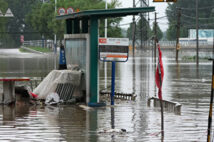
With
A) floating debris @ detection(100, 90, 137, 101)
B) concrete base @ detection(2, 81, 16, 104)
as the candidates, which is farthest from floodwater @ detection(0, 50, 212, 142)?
concrete base @ detection(2, 81, 16, 104)

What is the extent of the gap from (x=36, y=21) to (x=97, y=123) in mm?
92557

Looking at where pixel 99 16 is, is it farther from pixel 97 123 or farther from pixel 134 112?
pixel 97 123

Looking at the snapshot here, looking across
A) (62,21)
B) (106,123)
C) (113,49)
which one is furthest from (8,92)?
(62,21)

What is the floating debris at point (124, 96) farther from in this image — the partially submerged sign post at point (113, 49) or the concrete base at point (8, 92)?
the concrete base at point (8, 92)

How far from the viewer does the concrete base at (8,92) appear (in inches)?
747

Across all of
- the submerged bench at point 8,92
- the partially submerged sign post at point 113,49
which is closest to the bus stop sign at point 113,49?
the partially submerged sign post at point 113,49

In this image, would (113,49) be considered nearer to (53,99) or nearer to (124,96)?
(53,99)

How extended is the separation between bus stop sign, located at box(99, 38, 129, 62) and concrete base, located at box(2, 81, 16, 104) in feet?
10.0

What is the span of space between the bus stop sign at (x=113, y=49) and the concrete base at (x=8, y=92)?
305 centimetres

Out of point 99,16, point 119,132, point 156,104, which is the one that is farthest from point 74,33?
point 119,132

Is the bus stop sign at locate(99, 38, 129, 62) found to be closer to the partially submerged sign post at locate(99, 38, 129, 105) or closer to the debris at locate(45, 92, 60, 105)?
the partially submerged sign post at locate(99, 38, 129, 105)

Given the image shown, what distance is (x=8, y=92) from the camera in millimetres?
19062

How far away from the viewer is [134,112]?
17438mm

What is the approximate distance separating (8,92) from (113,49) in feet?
12.0
